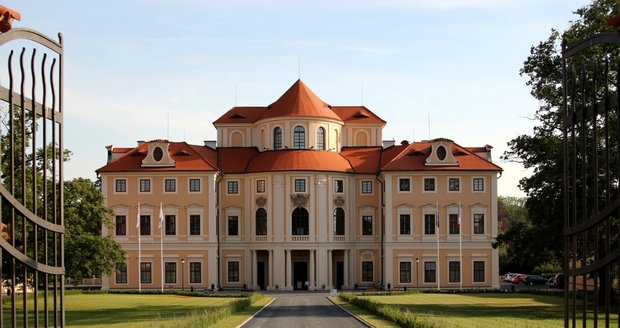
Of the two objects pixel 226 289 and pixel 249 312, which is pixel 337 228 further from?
pixel 249 312

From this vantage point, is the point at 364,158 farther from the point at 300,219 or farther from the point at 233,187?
the point at 233,187

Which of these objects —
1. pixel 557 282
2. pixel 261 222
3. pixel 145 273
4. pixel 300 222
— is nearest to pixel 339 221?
pixel 300 222

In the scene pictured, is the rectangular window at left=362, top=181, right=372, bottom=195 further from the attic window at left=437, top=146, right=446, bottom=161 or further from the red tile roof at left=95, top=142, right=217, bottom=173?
the red tile roof at left=95, top=142, right=217, bottom=173

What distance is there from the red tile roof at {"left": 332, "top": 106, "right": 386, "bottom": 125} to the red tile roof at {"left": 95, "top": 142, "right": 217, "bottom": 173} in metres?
14.1

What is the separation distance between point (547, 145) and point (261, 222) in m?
34.0

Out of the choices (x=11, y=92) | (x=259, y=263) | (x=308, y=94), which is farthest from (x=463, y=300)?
(x=11, y=92)

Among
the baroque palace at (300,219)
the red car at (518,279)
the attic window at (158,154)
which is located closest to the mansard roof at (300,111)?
the baroque palace at (300,219)

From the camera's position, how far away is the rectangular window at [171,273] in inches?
2773

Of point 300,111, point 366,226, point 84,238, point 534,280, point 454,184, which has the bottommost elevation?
point 534,280

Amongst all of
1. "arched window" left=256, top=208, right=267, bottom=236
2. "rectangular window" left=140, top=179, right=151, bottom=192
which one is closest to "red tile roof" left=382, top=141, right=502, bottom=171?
"arched window" left=256, top=208, right=267, bottom=236

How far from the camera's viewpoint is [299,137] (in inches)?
2899

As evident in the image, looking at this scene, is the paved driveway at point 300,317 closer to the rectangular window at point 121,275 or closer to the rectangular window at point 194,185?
the rectangular window at point 194,185

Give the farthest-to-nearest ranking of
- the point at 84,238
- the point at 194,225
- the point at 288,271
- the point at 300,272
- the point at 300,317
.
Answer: the point at 300,272 → the point at 194,225 → the point at 288,271 → the point at 84,238 → the point at 300,317

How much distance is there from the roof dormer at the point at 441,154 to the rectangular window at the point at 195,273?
20.9 meters
